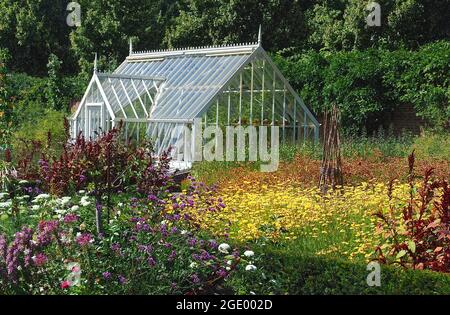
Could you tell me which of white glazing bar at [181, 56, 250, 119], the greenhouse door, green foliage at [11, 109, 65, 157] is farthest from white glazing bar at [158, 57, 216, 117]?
green foliage at [11, 109, 65, 157]

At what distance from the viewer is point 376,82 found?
20.8 metres

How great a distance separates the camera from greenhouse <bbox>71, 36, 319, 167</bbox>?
56.1ft

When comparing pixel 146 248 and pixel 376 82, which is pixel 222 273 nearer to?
pixel 146 248

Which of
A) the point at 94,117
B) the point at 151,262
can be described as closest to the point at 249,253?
the point at 151,262

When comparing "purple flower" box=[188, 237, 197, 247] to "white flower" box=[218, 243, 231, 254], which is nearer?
"purple flower" box=[188, 237, 197, 247]

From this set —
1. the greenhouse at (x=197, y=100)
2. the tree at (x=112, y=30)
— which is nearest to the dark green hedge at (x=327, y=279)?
the greenhouse at (x=197, y=100)

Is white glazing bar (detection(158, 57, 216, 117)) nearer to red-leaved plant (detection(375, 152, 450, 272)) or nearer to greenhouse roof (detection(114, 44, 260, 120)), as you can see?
greenhouse roof (detection(114, 44, 260, 120))

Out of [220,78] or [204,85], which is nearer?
[220,78]

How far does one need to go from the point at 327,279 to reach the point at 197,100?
11430 mm

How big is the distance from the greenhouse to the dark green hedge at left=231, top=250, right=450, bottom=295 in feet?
32.4

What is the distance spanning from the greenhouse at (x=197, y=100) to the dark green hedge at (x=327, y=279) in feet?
32.4

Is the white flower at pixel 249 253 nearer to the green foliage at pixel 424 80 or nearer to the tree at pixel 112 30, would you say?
the green foliage at pixel 424 80

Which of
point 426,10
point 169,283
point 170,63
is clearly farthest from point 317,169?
point 426,10

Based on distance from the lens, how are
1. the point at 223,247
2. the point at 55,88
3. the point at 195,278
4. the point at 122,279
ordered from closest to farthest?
the point at 122,279
the point at 195,278
the point at 223,247
the point at 55,88
